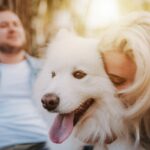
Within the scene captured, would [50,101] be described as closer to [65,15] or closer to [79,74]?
[79,74]

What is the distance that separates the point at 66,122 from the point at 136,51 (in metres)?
0.29

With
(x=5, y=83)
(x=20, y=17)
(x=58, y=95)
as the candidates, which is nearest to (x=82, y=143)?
(x=58, y=95)

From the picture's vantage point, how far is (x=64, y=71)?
1.64 m

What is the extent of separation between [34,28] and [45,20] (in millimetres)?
43

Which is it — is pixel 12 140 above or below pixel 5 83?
below

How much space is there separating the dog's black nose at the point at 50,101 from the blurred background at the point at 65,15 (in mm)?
145

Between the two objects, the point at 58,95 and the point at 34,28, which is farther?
the point at 34,28

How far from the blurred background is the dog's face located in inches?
1.7

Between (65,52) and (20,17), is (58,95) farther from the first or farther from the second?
(20,17)

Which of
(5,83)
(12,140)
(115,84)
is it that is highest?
(115,84)

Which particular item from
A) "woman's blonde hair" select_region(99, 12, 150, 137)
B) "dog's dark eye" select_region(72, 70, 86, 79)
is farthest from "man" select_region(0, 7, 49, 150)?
"woman's blonde hair" select_region(99, 12, 150, 137)

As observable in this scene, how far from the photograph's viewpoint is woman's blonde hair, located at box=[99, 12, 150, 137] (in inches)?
63.9

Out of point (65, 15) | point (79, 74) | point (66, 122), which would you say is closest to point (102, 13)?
point (65, 15)

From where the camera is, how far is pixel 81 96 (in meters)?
1.62
